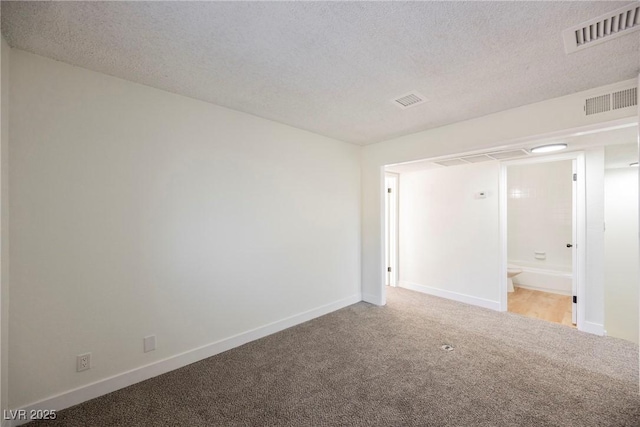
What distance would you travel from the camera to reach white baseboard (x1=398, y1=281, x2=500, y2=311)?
398 centimetres

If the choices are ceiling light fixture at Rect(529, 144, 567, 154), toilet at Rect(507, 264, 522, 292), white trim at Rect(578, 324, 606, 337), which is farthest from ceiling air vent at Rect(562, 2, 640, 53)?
toilet at Rect(507, 264, 522, 292)

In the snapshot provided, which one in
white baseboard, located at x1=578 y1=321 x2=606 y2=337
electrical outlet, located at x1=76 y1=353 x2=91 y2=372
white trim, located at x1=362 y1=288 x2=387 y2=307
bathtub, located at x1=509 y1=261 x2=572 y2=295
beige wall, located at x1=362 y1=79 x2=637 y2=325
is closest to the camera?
electrical outlet, located at x1=76 y1=353 x2=91 y2=372

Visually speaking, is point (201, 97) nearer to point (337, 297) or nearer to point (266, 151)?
point (266, 151)

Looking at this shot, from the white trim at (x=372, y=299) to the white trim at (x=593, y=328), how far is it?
241cm

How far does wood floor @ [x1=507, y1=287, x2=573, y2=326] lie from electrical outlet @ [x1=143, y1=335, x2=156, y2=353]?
4.67 metres

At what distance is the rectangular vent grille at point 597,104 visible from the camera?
2.24 metres

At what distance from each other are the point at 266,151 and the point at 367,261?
92.1 inches

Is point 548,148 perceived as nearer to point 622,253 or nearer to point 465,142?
point 465,142

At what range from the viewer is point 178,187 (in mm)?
2453

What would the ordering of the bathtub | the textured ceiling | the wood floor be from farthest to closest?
the bathtub
the wood floor
the textured ceiling

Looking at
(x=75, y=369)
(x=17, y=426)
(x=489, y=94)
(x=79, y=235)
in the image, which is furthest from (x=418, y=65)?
(x=17, y=426)

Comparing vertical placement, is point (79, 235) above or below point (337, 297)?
above

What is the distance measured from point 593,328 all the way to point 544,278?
2450 mm

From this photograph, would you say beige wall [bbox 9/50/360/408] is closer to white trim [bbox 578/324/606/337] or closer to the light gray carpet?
the light gray carpet
